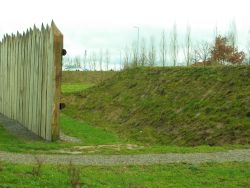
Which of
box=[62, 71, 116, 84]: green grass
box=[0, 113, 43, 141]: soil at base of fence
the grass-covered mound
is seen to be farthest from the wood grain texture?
box=[62, 71, 116, 84]: green grass

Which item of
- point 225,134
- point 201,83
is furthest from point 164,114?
point 225,134

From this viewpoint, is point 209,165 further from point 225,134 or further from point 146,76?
point 146,76

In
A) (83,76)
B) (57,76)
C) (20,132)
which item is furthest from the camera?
(83,76)

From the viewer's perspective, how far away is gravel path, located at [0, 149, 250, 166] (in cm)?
1189

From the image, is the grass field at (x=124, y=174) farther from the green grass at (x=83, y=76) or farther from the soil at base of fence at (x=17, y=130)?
the green grass at (x=83, y=76)

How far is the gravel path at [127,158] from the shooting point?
39.0 ft

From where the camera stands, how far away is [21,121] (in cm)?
2205

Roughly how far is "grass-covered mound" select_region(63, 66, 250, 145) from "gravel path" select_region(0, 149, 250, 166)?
4.76 metres

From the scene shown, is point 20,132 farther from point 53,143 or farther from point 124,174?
point 124,174

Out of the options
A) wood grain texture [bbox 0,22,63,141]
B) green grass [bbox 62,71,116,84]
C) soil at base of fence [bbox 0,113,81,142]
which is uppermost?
green grass [bbox 62,71,116,84]

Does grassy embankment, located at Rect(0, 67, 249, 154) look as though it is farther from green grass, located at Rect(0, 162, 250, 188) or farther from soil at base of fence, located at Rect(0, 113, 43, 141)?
green grass, located at Rect(0, 162, 250, 188)

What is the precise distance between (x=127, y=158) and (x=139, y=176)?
2605mm

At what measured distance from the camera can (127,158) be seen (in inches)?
503

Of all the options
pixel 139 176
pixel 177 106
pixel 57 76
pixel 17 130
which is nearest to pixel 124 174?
pixel 139 176
